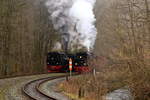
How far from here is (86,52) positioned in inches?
1118

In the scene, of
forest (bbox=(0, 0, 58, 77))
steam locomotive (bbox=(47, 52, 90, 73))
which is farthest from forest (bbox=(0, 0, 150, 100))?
steam locomotive (bbox=(47, 52, 90, 73))

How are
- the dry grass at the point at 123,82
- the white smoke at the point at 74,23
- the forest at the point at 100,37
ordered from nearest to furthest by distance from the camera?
1. the dry grass at the point at 123,82
2. the forest at the point at 100,37
3. the white smoke at the point at 74,23

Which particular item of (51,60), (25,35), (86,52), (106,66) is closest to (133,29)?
(106,66)

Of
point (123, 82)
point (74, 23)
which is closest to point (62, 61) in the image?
point (74, 23)

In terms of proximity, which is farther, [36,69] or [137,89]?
[36,69]

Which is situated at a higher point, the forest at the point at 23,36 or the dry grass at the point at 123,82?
the forest at the point at 23,36

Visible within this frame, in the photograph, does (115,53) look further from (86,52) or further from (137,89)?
(86,52)

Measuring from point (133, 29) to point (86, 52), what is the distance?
34.2 feet

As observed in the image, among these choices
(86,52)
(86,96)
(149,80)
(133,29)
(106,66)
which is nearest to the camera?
(149,80)

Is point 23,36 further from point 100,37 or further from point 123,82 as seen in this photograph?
point 123,82

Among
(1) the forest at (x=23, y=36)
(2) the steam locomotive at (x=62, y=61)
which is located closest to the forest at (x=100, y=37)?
(1) the forest at (x=23, y=36)

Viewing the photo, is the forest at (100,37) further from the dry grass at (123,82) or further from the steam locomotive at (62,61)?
the steam locomotive at (62,61)

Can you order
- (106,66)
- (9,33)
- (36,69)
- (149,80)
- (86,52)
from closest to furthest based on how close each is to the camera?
1. (149,80)
2. (106,66)
3. (86,52)
4. (9,33)
5. (36,69)

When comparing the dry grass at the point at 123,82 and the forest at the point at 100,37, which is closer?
the dry grass at the point at 123,82
